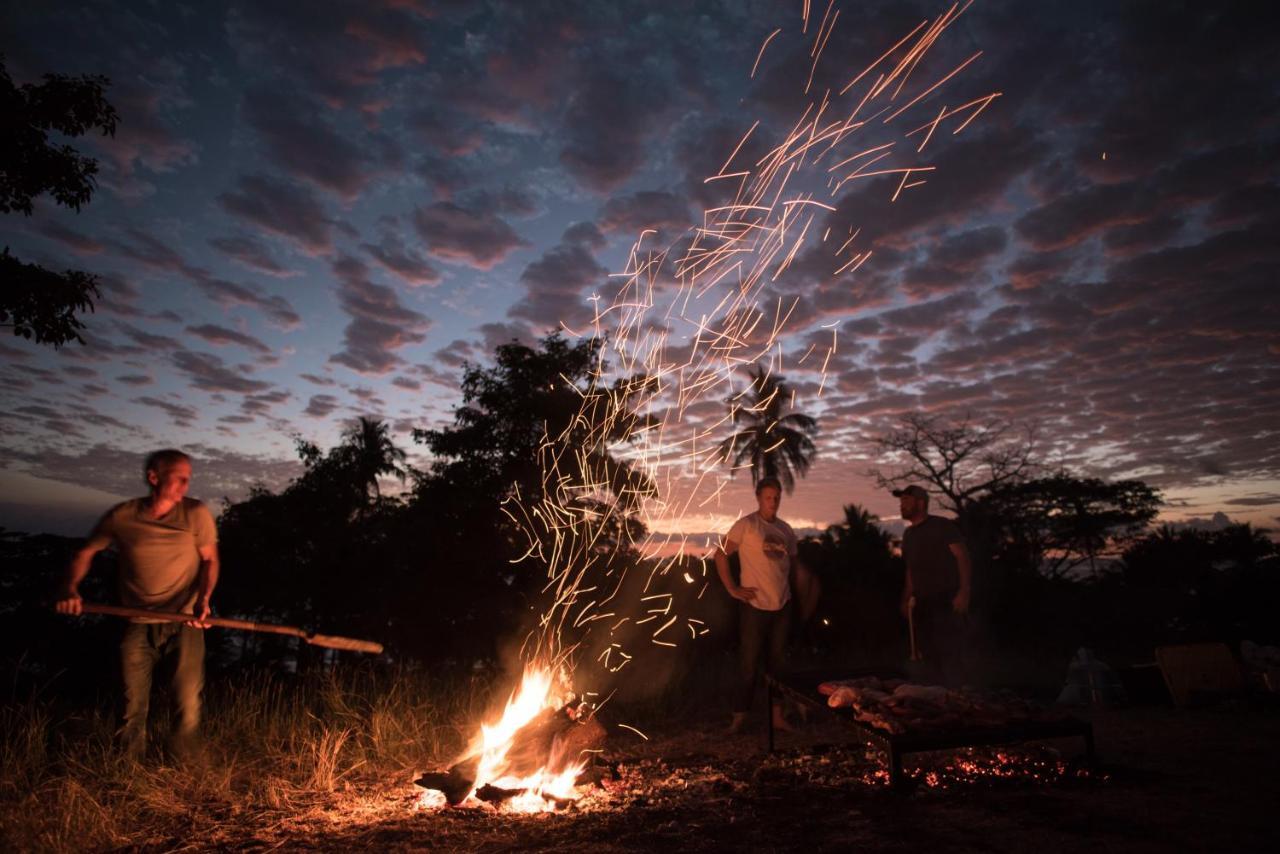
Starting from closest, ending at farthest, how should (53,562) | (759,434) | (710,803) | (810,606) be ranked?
(710,803), (810,606), (53,562), (759,434)

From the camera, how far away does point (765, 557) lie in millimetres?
5742

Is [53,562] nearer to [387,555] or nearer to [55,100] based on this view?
[387,555]

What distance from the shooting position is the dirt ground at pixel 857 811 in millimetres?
3221

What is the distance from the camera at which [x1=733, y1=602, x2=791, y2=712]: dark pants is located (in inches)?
226

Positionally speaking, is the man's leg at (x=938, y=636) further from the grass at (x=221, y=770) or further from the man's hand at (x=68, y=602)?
the man's hand at (x=68, y=602)

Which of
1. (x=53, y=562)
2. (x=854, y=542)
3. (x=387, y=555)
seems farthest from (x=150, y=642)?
(x=854, y=542)

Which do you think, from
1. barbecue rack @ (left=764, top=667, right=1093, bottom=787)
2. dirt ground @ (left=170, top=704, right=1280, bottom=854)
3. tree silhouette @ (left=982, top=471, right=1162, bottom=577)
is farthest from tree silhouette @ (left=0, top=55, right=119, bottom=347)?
tree silhouette @ (left=982, top=471, right=1162, bottom=577)

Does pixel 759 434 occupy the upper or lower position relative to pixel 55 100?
upper

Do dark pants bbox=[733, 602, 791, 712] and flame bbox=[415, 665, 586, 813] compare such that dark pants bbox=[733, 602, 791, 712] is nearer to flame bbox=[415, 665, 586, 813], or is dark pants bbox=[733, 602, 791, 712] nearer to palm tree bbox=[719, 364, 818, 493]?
flame bbox=[415, 665, 586, 813]

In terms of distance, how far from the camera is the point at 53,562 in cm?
1194

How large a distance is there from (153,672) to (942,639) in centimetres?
612

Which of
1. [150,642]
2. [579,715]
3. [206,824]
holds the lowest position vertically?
[206,824]

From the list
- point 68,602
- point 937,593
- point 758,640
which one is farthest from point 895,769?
point 68,602

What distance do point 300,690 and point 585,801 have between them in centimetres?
351
